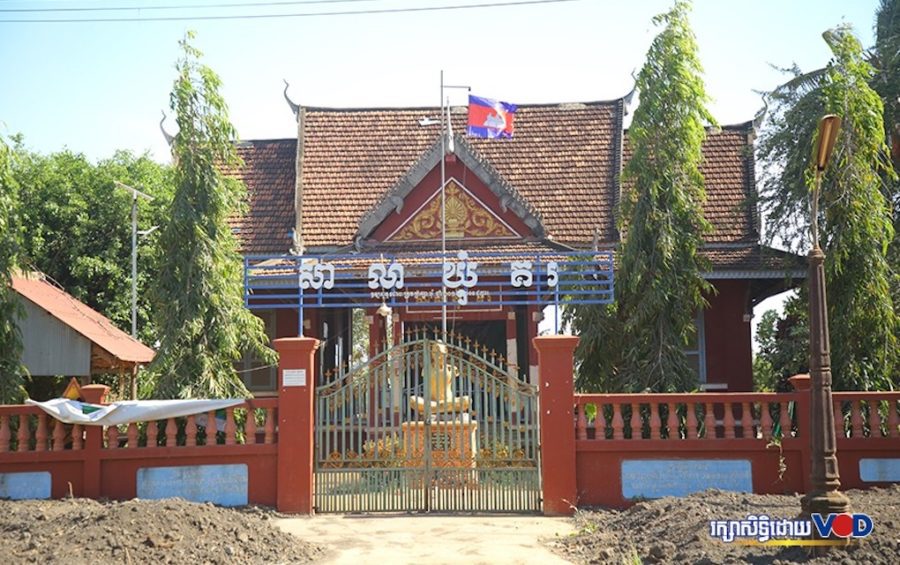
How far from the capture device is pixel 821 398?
7797 mm

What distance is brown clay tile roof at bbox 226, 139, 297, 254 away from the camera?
1784cm

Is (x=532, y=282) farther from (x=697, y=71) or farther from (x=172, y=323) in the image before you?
(x=172, y=323)

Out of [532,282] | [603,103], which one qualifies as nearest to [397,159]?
[603,103]

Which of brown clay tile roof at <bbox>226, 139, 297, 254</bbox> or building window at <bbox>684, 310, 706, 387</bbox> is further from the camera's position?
brown clay tile roof at <bbox>226, 139, 297, 254</bbox>

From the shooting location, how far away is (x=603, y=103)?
64.7ft

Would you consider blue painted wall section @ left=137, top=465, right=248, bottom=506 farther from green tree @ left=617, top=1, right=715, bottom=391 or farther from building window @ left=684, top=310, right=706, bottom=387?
building window @ left=684, top=310, right=706, bottom=387

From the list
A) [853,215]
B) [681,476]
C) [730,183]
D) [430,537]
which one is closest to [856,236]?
[853,215]

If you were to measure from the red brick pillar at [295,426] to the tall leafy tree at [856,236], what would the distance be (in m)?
7.05

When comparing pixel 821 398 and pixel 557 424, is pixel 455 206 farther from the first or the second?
pixel 821 398

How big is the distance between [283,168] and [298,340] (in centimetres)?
946

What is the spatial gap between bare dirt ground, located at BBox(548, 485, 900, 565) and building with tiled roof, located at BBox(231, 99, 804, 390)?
22.7 feet

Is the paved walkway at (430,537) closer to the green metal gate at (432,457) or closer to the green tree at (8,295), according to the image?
the green metal gate at (432,457)

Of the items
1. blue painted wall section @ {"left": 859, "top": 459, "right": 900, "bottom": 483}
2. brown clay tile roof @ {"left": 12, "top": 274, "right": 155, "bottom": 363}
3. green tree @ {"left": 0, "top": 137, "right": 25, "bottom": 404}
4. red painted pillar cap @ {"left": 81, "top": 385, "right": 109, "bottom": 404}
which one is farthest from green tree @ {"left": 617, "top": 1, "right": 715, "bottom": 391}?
brown clay tile roof @ {"left": 12, "top": 274, "right": 155, "bottom": 363}

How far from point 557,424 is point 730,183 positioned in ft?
31.2
